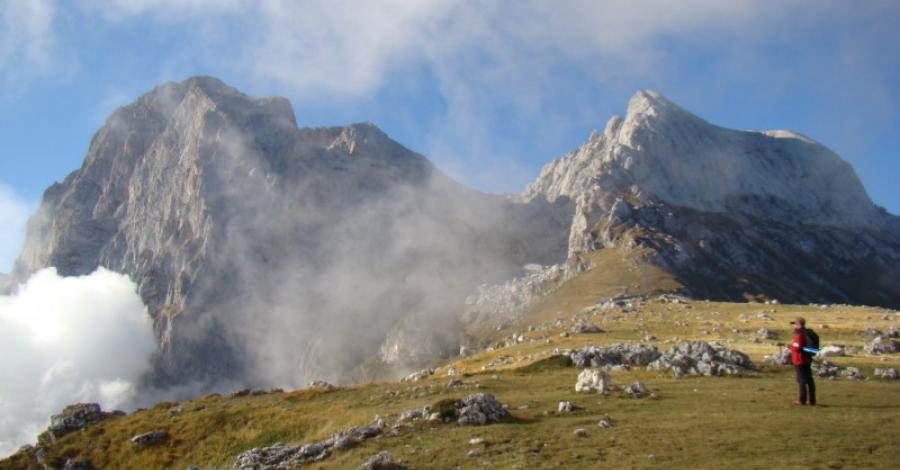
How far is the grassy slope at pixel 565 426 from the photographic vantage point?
2652cm

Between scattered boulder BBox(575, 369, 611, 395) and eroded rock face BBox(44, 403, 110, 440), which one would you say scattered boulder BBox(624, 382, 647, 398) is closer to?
scattered boulder BBox(575, 369, 611, 395)

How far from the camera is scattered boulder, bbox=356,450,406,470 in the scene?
2680cm

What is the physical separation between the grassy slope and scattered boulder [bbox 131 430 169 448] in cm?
61

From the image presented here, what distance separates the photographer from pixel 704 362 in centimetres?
5209

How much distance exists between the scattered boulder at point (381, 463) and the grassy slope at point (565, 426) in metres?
0.73

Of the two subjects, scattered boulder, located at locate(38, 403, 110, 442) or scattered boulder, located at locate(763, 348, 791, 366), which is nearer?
scattered boulder, located at locate(763, 348, 791, 366)

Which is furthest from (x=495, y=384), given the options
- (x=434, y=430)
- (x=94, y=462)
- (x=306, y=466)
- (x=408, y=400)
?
(x=94, y=462)

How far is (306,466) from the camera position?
31094 millimetres

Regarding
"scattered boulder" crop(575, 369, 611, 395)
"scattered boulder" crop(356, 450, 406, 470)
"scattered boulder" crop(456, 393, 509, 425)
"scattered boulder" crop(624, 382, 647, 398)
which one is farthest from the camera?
"scattered boulder" crop(575, 369, 611, 395)

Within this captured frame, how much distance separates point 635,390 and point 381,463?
20.0m

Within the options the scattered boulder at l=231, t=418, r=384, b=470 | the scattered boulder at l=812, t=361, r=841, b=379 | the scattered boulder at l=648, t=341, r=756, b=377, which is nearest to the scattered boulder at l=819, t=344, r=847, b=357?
the scattered boulder at l=812, t=361, r=841, b=379

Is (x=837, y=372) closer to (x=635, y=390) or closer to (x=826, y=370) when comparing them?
(x=826, y=370)

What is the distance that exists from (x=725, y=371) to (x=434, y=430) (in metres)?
27.3

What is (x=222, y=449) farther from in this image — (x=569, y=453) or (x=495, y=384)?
(x=569, y=453)
